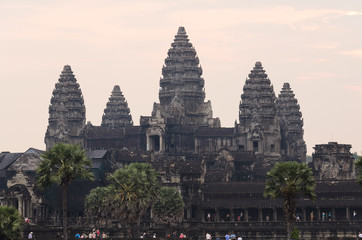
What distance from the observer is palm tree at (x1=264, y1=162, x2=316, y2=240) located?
13388 cm

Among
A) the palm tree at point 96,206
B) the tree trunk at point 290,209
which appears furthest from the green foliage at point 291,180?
the palm tree at point 96,206

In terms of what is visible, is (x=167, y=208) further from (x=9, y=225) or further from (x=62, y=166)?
(x=9, y=225)

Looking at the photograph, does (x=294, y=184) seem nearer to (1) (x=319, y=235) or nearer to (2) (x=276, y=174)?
(2) (x=276, y=174)

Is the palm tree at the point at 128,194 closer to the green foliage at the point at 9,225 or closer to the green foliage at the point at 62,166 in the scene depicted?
the green foliage at the point at 62,166

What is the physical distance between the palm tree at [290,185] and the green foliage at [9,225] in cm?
2880

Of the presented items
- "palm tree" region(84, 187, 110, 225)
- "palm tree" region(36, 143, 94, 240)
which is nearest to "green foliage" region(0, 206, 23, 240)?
"palm tree" region(36, 143, 94, 240)

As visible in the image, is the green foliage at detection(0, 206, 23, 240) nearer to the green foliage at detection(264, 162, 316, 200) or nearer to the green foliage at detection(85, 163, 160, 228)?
the green foliage at detection(85, 163, 160, 228)

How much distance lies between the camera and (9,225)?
12762 cm

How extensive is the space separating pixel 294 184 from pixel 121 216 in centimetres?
2610

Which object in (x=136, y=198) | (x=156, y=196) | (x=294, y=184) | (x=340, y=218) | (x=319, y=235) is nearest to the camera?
(x=294, y=184)

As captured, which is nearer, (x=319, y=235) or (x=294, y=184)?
(x=294, y=184)

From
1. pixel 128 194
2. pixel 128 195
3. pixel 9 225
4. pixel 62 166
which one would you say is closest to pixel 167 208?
pixel 128 194

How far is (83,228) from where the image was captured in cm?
16512

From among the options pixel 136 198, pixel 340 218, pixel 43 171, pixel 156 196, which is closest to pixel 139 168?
pixel 156 196
